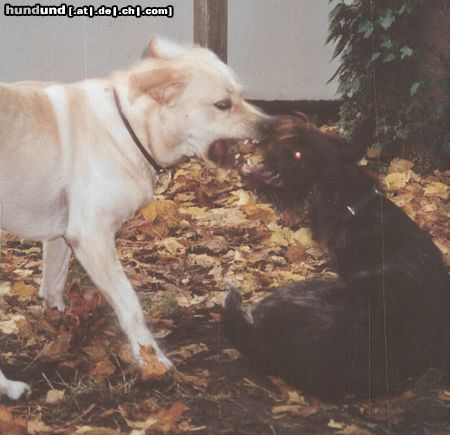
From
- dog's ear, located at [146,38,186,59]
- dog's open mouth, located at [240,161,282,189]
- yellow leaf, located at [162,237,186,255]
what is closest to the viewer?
dog's ear, located at [146,38,186,59]

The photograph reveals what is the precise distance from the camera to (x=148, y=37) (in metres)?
2.78

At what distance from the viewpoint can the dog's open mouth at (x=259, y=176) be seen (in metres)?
2.81

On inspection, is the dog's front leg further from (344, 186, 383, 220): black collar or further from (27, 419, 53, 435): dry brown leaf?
(344, 186, 383, 220): black collar

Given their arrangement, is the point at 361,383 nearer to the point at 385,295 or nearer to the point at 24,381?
the point at 385,295

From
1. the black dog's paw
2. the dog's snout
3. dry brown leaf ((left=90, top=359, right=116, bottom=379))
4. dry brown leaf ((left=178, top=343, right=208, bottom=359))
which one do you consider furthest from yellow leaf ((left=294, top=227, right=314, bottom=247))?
dry brown leaf ((left=90, top=359, right=116, bottom=379))

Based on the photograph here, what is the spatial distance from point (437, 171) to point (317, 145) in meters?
0.61

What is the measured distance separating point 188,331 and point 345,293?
2.21 feet

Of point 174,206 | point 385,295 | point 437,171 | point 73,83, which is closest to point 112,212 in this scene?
point 174,206

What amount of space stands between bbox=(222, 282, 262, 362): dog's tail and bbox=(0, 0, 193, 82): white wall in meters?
1.07

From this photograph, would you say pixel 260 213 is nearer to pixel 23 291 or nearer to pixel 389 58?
pixel 389 58

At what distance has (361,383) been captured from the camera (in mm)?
2844

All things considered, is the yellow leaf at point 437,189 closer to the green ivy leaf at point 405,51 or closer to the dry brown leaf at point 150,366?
the green ivy leaf at point 405,51

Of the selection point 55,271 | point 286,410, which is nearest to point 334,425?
point 286,410

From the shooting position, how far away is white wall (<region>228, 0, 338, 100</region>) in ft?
9.20
